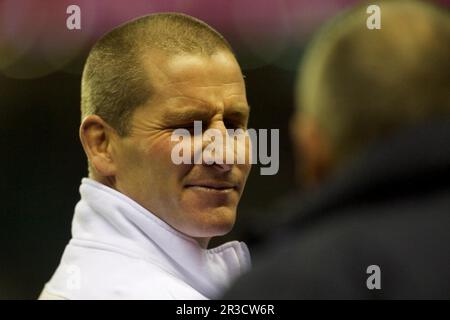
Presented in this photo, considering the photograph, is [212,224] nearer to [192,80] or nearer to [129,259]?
[129,259]

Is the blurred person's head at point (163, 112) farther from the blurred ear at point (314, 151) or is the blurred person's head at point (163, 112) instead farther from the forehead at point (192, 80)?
the blurred ear at point (314, 151)

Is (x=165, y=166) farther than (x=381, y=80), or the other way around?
(x=165, y=166)

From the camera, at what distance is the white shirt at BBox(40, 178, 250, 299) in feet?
6.51

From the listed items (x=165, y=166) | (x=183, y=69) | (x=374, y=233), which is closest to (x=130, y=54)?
(x=183, y=69)

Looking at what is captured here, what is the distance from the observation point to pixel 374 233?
1.03m

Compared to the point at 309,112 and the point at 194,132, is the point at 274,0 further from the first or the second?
the point at 309,112

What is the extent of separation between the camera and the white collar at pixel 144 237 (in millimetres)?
2023

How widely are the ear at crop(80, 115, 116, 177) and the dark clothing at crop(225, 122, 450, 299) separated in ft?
3.52

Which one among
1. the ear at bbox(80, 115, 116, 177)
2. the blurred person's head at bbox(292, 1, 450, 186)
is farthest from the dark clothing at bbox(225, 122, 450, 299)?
the ear at bbox(80, 115, 116, 177)

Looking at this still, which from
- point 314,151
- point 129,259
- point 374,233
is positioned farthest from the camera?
point 129,259

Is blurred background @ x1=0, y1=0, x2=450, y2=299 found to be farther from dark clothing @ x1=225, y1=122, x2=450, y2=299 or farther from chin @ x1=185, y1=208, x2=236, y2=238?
dark clothing @ x1=225, y1=122, x2=450, y2=299

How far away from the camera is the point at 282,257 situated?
1032mm

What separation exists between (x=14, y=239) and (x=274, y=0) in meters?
0.83

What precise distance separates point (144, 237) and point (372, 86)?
102 centimetres
